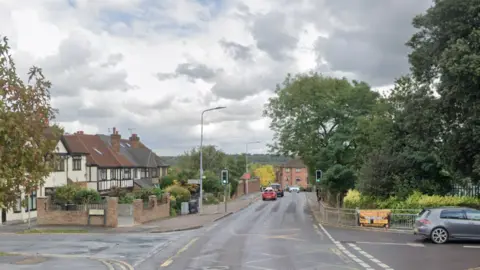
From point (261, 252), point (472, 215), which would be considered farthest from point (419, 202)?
point (261, 252)

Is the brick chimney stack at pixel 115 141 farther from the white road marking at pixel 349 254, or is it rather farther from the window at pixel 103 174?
the white road marking at pixel 349 254

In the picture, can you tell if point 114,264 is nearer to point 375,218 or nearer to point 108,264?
point 108,264

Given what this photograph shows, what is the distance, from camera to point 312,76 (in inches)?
2175

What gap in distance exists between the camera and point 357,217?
31359mm

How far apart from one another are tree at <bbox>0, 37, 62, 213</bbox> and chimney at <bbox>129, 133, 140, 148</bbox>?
69.6 meters

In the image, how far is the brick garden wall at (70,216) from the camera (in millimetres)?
34969

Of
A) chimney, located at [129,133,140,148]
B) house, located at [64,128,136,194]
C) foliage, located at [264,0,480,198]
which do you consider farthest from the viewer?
chimney, located at [129,133,140,148]

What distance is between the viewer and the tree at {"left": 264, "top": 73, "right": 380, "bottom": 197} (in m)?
49.2

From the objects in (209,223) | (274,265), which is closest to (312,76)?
(209,223)

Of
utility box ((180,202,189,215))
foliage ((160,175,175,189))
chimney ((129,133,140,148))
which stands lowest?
utility box ((180,202,189,215))

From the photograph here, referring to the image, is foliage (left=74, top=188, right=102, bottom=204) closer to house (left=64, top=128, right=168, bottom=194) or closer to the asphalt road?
the asphalt road

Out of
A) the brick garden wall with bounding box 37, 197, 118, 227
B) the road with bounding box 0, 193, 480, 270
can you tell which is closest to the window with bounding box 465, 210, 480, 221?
the road with bounding box 0, 193, 480, 270

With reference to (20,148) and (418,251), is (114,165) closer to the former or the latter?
(418,251)

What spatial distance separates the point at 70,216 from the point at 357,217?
59.4 feet
